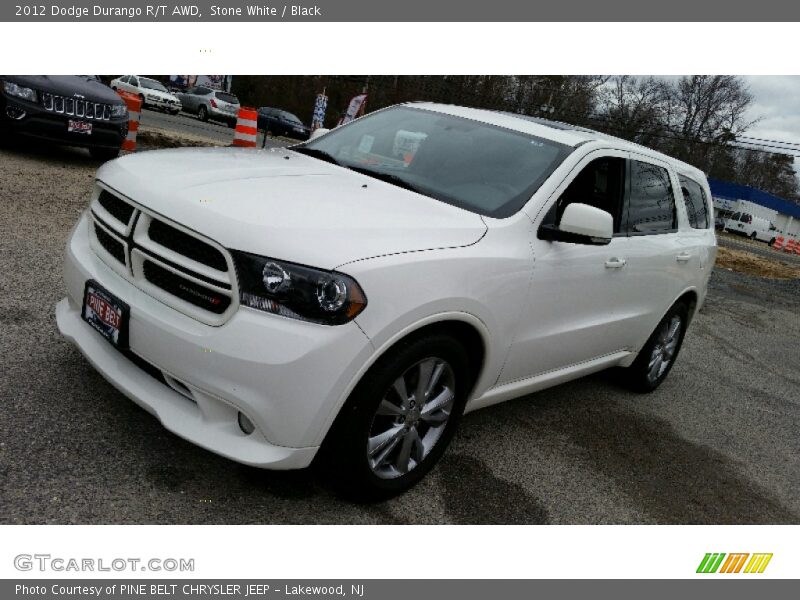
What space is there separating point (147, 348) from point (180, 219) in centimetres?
50

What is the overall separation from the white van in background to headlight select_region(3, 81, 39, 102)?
49.8 metres

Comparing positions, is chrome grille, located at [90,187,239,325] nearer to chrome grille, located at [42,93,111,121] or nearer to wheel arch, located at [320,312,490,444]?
wheel arch, located at [320,312,490,444]

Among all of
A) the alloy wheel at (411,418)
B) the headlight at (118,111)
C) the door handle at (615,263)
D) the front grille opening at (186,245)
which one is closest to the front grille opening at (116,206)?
the front grille opening at (186,245)

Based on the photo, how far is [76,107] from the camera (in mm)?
8250

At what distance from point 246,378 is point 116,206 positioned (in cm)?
112

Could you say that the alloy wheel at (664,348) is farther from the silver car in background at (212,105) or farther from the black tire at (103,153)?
the silver car in background at (212,105)

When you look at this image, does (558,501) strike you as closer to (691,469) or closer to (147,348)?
(691,469)

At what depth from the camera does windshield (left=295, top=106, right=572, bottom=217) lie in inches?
131

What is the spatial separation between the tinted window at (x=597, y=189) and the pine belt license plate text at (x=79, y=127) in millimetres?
6838

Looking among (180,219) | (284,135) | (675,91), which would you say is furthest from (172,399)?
(675,91)

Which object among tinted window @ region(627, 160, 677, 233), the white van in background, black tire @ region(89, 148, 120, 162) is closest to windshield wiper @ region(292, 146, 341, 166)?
tinted window @ region(627, 160, 677, 233)

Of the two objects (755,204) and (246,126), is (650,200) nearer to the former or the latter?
(246,126)

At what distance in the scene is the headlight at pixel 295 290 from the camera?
2.38m

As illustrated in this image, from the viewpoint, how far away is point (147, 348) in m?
2.57
